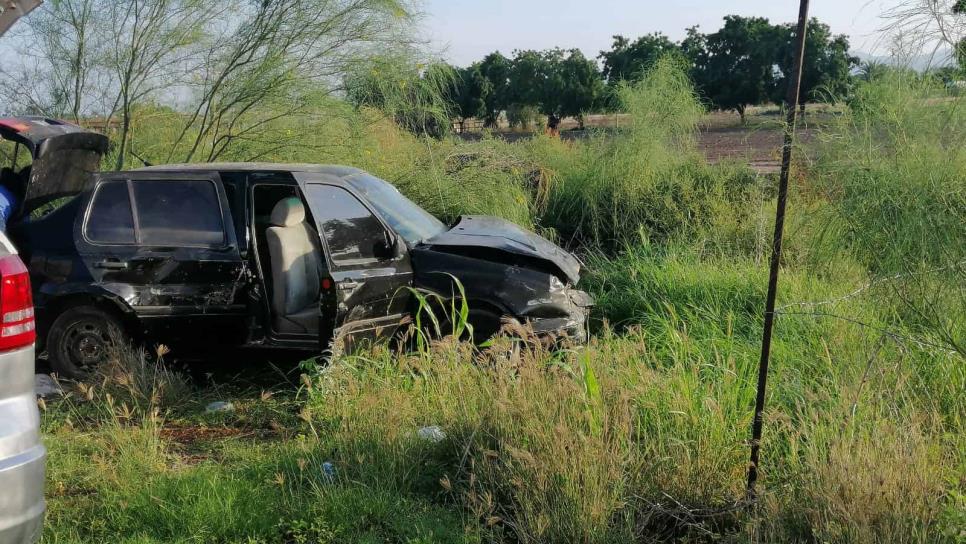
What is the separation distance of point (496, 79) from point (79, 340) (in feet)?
209

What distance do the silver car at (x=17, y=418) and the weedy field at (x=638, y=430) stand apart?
98cm

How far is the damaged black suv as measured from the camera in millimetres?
6488

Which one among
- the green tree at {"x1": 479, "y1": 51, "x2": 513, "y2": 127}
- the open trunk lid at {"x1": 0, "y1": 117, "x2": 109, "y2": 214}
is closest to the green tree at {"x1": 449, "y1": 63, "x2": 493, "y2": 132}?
the green tree at {"x1": 479, "y1": 51, "x2": 513, "y2": 127}

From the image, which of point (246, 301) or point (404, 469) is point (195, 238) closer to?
point (246, 301)

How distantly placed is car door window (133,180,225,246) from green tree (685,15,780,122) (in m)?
52.8

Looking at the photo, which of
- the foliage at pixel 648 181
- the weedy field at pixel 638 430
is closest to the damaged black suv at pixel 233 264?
the weedy field at pixel 638 430

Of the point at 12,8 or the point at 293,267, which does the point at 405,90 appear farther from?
the point at 12,8

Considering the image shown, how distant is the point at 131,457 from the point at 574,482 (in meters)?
2.46

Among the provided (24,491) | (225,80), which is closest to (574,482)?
(24,491)

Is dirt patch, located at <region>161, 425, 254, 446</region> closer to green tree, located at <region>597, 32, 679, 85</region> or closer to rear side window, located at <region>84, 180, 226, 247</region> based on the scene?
rear side window, located at <region>84, 180, 226, 247</region>

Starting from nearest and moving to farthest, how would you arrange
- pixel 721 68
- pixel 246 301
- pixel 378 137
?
pixel 246 301
pixel 378 137
pixel 721 68

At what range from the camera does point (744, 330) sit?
700 centimetres

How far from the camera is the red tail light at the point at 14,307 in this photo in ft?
10.7

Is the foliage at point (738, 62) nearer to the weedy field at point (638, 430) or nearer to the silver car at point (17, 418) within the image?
the weedy field at point (638, 430)
